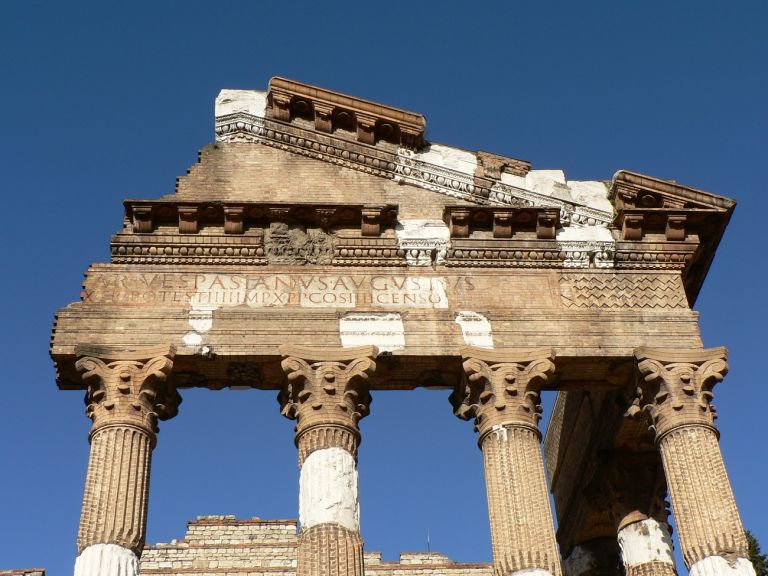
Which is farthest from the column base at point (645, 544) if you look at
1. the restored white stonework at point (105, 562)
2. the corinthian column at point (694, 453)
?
the restored white stonework at point (105, 562)

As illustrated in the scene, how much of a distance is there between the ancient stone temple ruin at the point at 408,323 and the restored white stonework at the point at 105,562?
4cm

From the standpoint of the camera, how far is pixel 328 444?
1700cm

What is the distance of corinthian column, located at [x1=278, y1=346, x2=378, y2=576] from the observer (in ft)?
52.7

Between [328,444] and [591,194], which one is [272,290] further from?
[591,194]

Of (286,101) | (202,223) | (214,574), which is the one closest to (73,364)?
(202,223)

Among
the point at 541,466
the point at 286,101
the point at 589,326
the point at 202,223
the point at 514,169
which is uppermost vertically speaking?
the point at 286,101

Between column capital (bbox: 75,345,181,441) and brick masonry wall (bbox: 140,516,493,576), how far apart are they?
8.12 meters

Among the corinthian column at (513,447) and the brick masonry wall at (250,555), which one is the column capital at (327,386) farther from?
the brick masonry wall at (250,555)

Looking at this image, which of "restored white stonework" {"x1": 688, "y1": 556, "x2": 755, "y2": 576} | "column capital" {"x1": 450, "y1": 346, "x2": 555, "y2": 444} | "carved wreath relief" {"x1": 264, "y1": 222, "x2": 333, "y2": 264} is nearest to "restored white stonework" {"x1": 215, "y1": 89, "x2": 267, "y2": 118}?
"carved wreath relief" {"x1": 264, "y1": 222, "x2": 333, "y2": 264}

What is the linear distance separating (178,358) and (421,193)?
5.41 meters

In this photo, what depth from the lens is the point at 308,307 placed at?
1856 cm

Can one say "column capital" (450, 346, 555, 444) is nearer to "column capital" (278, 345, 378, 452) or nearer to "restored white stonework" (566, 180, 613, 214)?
"column capital" (278, 345, 378, 452)

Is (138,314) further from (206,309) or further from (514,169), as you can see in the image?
(514,169)

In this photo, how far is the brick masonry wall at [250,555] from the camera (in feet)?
82.0
